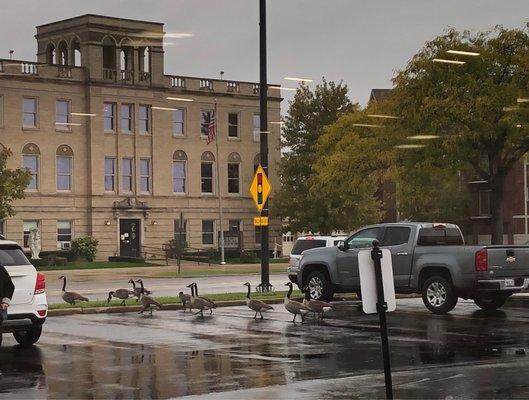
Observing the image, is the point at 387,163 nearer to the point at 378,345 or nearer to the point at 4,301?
the point at 378,345

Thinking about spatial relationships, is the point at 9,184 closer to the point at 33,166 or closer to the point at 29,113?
the point at 33,166

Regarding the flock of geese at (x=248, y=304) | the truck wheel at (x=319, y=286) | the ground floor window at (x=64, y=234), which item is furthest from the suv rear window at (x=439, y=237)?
the ground floor window at (x=64, y=234)

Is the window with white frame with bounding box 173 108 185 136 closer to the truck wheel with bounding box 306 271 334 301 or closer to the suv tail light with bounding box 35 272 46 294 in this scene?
the truck wheel with bounding box 306 271 334 301

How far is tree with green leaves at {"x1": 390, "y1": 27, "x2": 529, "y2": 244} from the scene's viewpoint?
36.9 metres

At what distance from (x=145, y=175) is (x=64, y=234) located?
729 cm

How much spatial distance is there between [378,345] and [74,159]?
54032 mm

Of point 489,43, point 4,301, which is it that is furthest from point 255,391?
point 489,43

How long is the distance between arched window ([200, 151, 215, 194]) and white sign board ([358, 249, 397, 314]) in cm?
6454

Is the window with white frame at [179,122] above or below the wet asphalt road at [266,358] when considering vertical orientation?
above

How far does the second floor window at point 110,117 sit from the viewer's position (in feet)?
230

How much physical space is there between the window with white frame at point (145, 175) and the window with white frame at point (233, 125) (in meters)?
6.91

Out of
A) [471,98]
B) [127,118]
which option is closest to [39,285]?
[471,98]

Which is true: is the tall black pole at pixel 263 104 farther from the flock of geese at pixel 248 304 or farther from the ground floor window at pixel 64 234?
the ground floor window at pixel 64 234

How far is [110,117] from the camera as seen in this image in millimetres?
70312
